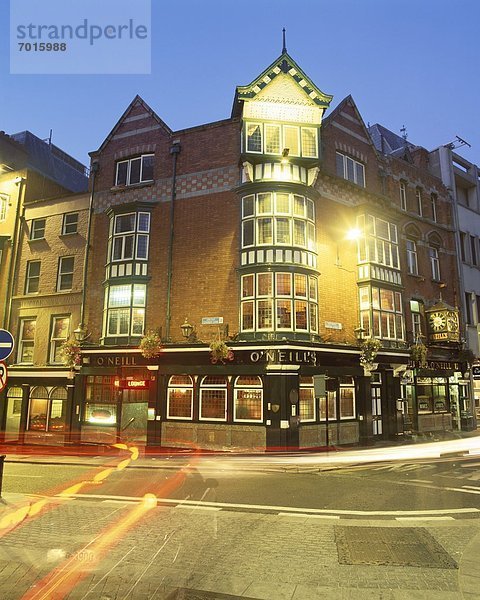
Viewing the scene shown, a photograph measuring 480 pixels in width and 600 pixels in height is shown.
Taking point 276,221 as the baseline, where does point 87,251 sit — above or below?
below

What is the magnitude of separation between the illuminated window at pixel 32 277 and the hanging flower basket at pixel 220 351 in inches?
504

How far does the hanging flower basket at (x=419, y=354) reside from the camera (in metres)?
22.8

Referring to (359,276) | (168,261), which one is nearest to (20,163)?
(168,261)

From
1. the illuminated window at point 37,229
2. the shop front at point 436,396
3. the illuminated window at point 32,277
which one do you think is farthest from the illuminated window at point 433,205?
the illuminated window at point 32,277

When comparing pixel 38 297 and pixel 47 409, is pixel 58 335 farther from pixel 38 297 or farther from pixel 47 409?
pixel 47 409

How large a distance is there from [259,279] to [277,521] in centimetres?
1227

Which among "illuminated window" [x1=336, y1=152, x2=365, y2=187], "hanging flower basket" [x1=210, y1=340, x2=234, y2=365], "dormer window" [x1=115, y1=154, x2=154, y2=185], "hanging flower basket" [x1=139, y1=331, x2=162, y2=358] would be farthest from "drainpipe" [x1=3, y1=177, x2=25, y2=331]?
"illuminated window" [x1=336, y1=152, x2=365, y2=187]

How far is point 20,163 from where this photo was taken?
98.8 feet

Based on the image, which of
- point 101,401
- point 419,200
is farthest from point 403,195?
point 101,401

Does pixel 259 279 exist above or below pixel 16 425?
above

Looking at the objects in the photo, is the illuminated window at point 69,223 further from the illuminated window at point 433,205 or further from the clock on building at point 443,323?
the illuminated window at point 433,205

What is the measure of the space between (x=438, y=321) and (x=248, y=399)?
13.2 meters

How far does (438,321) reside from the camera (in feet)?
80.5

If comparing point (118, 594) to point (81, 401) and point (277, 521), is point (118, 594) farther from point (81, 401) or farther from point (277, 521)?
point (81, 401)
